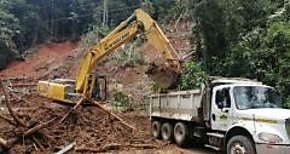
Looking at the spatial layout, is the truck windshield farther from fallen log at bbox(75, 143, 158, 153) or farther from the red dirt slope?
the red dirt slope

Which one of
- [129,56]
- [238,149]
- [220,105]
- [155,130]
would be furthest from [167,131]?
[129,56]

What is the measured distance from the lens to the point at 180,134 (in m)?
14.5

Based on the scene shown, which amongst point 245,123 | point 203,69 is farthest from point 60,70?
point 245,123

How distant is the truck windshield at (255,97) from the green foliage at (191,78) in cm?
377

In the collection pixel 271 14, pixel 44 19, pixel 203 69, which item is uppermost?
pixel 44 19

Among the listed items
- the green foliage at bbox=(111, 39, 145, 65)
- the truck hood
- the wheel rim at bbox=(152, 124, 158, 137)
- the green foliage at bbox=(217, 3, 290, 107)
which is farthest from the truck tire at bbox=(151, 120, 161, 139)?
the green foliage at bbox=(111, 39, 145, 65)

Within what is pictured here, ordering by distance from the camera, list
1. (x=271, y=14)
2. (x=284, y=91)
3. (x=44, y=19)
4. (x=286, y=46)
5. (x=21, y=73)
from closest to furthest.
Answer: (x=284, y=91)
(x=286, y=46)
(x=271, y=14)
(x=21, y=73)
(x=44, y=19)

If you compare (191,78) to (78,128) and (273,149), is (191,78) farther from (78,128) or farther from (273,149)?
(273,149)

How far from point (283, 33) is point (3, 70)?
33.9 m

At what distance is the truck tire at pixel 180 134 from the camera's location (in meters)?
14.2

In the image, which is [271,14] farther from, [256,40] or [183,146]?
[183,146]

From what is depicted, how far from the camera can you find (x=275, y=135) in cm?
1042

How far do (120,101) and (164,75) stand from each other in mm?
8230

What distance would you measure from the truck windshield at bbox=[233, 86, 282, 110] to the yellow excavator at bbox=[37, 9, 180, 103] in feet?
14.3
